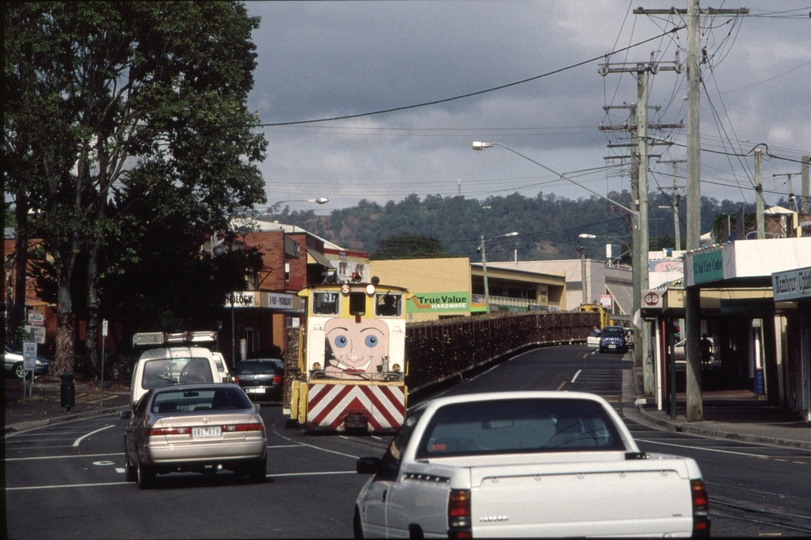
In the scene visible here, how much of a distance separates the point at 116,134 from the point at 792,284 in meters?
22.8

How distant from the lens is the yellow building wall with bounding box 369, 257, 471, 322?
93750mm

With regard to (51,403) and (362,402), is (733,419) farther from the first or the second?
(51,403)

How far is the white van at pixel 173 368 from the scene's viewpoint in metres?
22.8

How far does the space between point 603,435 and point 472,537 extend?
67.2 inches

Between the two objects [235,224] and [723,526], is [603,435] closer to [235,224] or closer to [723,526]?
[723,526]

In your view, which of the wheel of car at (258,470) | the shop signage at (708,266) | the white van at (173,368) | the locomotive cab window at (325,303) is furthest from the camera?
the shop signage at (708,266)

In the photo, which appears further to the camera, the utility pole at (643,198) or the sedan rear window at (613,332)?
the sedan rear window at (613,332)

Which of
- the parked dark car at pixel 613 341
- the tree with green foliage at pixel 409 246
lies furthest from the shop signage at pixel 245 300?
the tree with green foliage at pixel 409 246

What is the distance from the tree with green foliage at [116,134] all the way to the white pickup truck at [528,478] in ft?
73.5

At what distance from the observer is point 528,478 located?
618 centimetres

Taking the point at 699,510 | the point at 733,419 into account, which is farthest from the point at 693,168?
the point at 699,510

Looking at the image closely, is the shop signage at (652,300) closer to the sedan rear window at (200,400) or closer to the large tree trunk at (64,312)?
the sedan rear window at (200,400)

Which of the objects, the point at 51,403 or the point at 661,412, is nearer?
the point at 661,412

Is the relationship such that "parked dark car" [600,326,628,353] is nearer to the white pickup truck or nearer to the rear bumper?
the rear bumper
